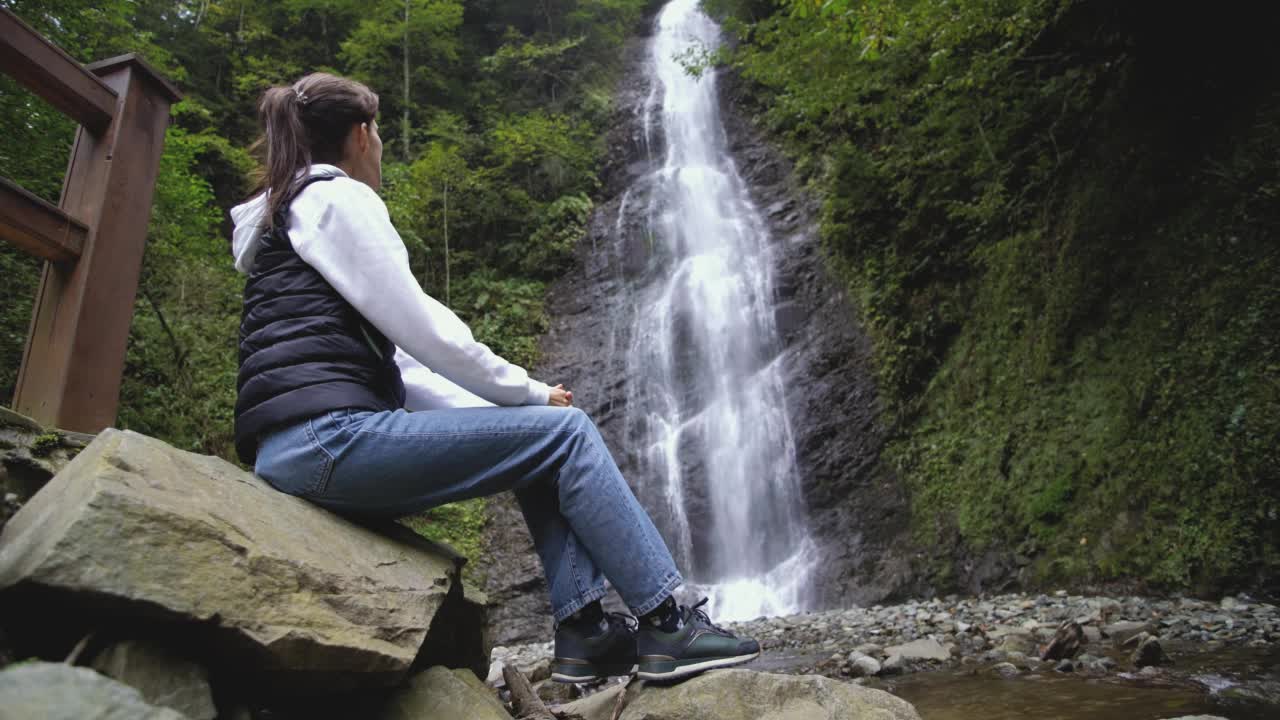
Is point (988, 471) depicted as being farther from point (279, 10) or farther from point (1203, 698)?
point (279, 10)

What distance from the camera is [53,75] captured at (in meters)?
2.53

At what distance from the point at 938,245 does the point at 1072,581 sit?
4.29 meters

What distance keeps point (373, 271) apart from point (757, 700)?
1.61m

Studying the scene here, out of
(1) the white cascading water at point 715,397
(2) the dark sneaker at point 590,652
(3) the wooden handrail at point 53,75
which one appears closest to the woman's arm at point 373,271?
(2) the dark sneaker at point 590,652

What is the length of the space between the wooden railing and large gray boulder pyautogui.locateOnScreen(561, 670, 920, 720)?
2048 mm

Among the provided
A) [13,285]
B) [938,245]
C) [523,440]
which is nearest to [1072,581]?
[938,245]

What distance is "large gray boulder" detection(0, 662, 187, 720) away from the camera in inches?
39.9

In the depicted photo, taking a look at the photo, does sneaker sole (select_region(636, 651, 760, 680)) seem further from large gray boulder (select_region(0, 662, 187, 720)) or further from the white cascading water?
the white cascading water

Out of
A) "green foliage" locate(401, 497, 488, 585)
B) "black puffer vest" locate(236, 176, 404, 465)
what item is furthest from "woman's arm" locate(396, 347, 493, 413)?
"green foliage" locate(401, 497, 488, 585)

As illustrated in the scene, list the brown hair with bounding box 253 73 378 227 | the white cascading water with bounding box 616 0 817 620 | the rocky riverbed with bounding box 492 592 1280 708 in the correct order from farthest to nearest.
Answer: the white cascading water with bounding box 616 0 817 620, the rocky riverbed with bounding box 492 592 1280 708, the brown hair with bounding box 253 73 378 227

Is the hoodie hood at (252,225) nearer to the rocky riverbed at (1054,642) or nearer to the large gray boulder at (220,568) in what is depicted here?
the large gray boulder at (220,568)

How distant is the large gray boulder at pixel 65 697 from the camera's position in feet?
3.33

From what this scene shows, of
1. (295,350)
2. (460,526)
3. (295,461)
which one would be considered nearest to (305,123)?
(295,350)

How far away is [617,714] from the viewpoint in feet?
7.18
